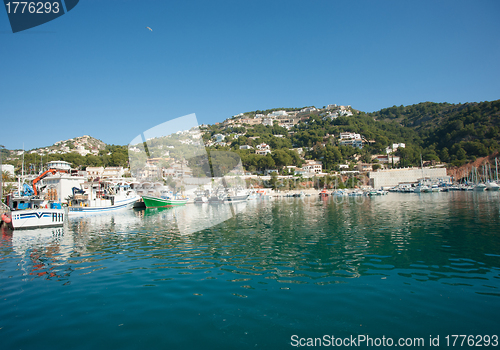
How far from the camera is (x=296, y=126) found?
18362 centimetres

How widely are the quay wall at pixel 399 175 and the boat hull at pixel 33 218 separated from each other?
90.1 meters

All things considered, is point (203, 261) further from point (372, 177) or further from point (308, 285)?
point (372, 177)

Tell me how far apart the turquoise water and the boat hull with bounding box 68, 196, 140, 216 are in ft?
68.4

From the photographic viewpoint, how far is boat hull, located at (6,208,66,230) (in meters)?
18.0

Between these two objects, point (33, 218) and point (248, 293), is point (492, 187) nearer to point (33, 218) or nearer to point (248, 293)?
point (248, 293)

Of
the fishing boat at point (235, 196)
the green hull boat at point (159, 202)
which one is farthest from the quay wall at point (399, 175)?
the green hull boat at point (159, 202)

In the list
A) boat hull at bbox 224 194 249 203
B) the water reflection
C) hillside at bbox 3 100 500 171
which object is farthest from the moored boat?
hillside at bbox 3 100 500 171

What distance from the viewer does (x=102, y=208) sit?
1312 inches

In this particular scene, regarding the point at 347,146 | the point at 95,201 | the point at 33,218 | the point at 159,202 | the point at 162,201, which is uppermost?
the point at 347,146

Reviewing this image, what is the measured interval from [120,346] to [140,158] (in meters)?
25.0

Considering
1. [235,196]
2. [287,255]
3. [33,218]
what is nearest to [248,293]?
[287,255]

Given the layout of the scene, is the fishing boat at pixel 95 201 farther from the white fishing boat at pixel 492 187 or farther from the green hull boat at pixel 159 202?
the white fishing boat at pixel 492 187

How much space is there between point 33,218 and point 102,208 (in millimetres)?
15422

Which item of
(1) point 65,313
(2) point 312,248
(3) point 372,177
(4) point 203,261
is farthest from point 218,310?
(3) point 372,177
